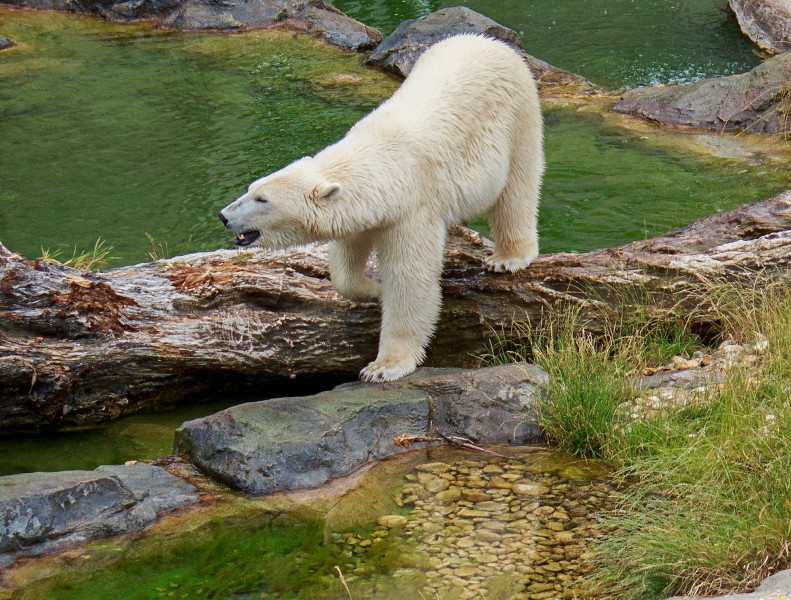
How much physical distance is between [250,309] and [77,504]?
1.79m

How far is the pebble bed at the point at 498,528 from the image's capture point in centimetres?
414

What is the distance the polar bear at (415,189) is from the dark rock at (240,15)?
430 inches

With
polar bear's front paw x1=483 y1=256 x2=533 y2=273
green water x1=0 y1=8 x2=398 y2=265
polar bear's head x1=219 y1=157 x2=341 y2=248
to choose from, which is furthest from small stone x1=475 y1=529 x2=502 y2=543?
green water x1=0 y1=8 x2=398 y2=265

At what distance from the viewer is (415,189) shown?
17.6ft

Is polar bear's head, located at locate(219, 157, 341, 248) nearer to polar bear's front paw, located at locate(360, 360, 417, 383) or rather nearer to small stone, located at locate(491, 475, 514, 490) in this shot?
polar bear's front paw, located at locate(360, 360, 417, 383)

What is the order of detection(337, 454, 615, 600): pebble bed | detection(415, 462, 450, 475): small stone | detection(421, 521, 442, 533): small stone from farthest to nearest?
detection(415, 462, 450, 475): small stone < detection(421, 521, 442, 533): small stone < detection(337, 454, 615, 600): pebble bed

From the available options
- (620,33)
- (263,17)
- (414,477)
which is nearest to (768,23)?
(620,33)

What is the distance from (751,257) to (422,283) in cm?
220

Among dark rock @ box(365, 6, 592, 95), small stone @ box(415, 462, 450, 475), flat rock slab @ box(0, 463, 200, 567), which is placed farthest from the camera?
dark rock @ box(365, 6, 592, 95)

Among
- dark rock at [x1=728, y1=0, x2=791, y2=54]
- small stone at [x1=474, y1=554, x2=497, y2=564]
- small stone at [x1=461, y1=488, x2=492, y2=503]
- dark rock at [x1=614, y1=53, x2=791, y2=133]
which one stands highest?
dark rock at [x1=728, y1=0, x2=791, y2=54]

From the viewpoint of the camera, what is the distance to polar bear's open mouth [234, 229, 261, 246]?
5.14 meters

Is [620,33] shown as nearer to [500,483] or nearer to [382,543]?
[500,483]

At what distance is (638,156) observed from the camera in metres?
11.3

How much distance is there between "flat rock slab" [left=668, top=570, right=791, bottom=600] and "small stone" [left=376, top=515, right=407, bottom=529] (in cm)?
168
